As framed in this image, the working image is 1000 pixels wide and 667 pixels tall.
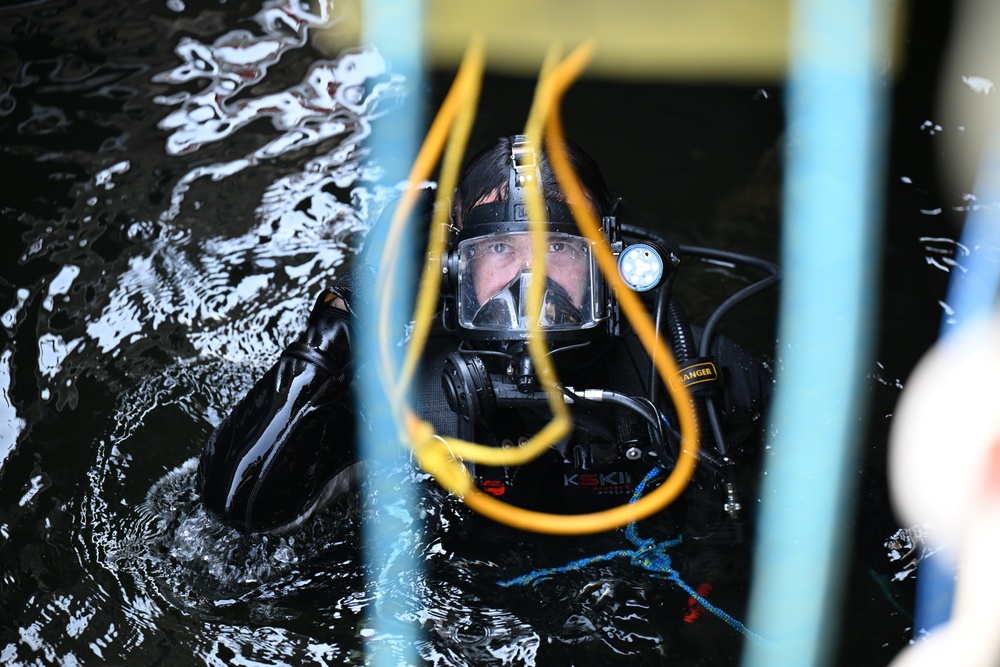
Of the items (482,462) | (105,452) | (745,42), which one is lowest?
(105,452)

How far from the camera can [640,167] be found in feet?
14.8

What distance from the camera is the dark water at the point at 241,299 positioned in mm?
2623

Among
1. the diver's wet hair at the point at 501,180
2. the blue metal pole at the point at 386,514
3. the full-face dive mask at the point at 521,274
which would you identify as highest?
the diver's wet hair at the point at 501,180

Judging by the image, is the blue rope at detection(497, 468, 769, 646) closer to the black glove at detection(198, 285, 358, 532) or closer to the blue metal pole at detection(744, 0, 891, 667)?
the blue metal pole at detection(744, 0, 891, 667)

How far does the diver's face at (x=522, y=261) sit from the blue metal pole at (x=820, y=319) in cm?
85

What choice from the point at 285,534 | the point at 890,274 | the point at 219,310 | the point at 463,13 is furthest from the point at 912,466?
the point at 463,13

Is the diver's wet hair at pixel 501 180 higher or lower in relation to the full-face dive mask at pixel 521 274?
higher

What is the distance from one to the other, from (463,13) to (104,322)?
2.39 meters

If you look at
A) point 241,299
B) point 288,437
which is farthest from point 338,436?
point 241,299

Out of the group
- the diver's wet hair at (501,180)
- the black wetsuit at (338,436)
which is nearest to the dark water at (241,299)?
the black wetsuit at (338,436)

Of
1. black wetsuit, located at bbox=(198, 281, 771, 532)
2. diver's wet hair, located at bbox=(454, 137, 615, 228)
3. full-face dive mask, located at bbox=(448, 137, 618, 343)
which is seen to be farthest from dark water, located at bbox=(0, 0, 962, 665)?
diver's wet hair, located at bbox=(454, 137, 615, 228)

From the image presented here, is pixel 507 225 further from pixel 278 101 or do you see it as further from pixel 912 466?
pixel 278 101

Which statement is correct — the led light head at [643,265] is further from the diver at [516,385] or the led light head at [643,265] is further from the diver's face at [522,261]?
the diver's face at [522,261]

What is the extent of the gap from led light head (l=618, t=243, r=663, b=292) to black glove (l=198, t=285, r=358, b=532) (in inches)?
30.9
